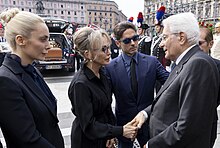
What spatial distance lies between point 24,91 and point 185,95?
3.07 ft

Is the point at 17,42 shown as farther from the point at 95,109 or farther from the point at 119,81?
the point at 119,81

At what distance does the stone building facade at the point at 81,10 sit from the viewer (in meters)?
93.6

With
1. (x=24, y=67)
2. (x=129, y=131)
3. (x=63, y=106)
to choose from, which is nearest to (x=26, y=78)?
(x=24, y=67)

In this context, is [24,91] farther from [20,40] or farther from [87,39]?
[87,39]

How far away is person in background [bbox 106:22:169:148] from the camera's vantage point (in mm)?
1893

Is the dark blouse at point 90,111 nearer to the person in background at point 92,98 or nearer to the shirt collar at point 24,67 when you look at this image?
the person in background at point 92,98

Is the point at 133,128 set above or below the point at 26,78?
below

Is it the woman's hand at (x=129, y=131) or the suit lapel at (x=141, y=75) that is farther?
the suit lapel at (x=141, y=75)

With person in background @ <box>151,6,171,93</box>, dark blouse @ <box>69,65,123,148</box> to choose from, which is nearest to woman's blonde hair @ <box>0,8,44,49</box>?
dark blouse @ <box>69,65,123,148</box>

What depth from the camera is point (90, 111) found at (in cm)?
150

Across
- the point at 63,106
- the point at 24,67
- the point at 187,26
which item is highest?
the point at 187,26

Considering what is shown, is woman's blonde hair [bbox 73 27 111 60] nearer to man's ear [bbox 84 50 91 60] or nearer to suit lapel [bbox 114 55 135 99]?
man's ear [bbox 84 50 91 60]

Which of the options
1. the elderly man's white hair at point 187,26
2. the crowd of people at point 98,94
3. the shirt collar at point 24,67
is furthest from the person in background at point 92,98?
the elderly man's white hair at point 187,26

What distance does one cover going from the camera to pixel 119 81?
1.91m
